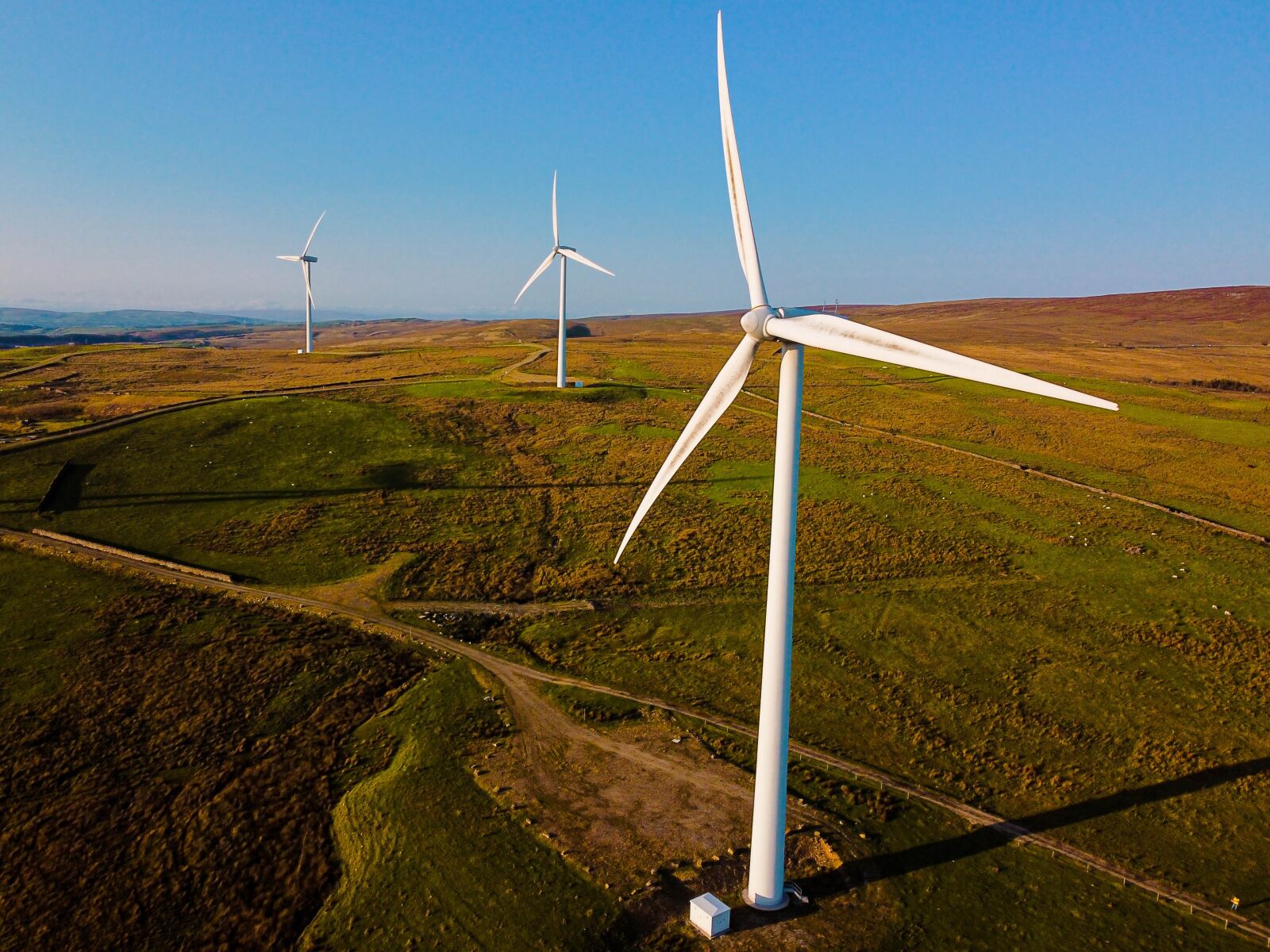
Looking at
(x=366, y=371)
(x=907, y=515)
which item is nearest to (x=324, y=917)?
(x=907, y=515)

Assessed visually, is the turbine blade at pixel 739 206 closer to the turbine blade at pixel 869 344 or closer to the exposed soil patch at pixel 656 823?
the turbine blade at pixel 869 344

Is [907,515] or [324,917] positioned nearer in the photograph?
[324,917]

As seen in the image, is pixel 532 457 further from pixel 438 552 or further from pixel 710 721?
pixel 710 721

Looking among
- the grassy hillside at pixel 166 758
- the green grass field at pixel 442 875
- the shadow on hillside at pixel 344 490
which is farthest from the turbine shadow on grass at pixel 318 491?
the green grass field at pixel 442 875

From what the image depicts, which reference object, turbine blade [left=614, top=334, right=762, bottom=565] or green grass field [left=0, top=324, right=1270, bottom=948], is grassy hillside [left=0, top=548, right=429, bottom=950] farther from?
turbine blade [left=614, top=334, right=762, bottom=565]

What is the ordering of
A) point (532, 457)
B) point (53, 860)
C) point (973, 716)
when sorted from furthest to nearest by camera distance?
point (532, 457)
point (973, 716)
point (53, 860)

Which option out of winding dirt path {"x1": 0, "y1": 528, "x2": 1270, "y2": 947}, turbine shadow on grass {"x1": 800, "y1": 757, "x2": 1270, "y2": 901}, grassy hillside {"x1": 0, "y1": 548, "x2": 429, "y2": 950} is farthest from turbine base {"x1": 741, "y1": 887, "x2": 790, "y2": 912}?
grassy hillside {"x1": 0, "y1": 548, "x2": 429, "y2": 950}
